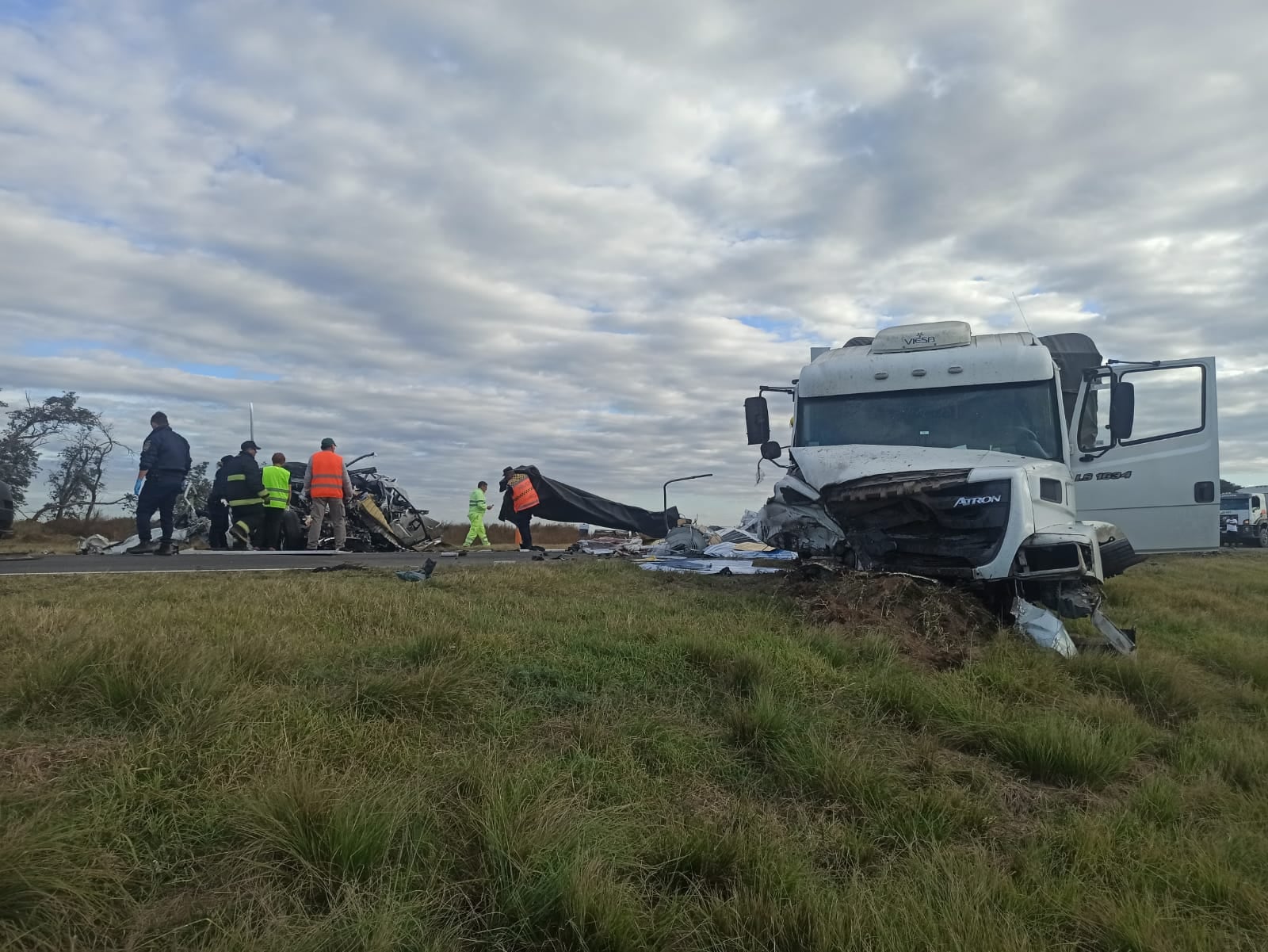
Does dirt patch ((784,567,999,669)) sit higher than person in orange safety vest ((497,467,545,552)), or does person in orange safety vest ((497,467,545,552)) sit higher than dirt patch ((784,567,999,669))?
person in orange safety vest ((497,467,545,552))

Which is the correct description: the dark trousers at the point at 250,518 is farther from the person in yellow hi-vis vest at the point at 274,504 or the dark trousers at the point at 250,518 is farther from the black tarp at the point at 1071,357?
the black tarp at the point at 1071,357

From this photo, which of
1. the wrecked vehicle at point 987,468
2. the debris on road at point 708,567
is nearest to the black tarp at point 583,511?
the debris on road at point 708,567

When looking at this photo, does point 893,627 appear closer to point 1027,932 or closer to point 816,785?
point 816,785

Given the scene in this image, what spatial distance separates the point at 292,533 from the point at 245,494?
122 centimetres

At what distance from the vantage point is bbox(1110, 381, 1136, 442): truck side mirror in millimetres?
8016

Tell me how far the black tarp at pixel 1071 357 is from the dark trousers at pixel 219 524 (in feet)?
43.0

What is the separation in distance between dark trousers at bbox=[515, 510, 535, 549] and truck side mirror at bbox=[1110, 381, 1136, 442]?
1128 cm

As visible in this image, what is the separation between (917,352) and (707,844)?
6.74 m

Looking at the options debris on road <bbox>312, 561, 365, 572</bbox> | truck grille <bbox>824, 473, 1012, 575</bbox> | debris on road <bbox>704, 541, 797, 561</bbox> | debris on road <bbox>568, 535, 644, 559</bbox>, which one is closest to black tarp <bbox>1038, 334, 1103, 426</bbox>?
truck grille <bbox>824, 473, 1012, 575</bbox>

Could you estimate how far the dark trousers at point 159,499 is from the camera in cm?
1195

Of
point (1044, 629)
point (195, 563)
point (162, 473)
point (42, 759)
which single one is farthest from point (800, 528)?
point (162, 473)

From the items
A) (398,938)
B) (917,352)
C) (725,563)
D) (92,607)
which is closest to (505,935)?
(398,938)

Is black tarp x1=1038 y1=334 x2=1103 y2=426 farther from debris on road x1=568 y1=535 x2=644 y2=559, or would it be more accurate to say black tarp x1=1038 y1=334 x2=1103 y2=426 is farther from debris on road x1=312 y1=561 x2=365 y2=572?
debris on road x1=312 y1=561 x2=365 y2=572

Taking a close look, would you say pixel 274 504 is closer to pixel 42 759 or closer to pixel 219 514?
pixel 219 514
